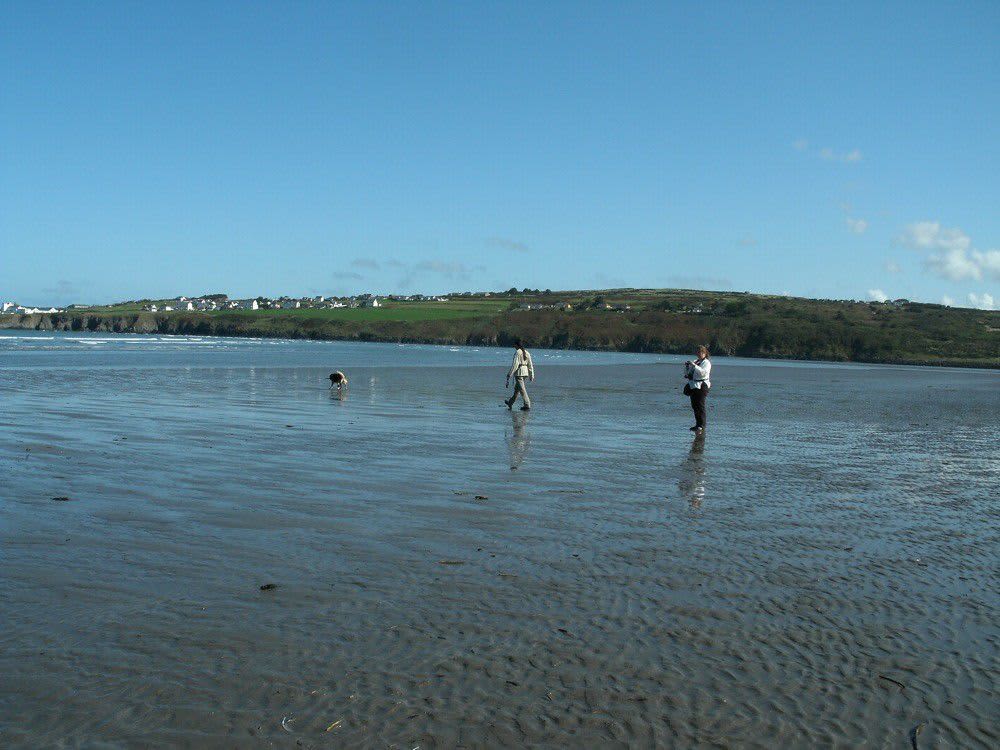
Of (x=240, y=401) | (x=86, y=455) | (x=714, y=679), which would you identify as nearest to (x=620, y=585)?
(x=714, y=679)

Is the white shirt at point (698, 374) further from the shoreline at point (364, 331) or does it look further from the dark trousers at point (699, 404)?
the shoreline at point (364, 331)

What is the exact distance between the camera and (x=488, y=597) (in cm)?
634

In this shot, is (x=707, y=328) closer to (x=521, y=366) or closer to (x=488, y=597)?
(x=521, y=366)

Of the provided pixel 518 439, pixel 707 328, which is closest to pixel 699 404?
pixel 518 439

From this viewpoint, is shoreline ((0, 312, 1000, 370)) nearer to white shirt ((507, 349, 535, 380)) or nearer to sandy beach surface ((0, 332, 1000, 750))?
white shirt ((507, 349, 535, 380))

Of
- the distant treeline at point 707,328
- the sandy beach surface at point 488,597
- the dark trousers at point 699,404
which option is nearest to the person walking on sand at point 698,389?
the dark trousers at point 699,404

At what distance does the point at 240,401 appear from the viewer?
77.6 feet

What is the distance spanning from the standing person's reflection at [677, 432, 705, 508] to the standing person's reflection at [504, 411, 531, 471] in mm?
2450

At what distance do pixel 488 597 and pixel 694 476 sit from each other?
6505mm

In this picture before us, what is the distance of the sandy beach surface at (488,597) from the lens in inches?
177

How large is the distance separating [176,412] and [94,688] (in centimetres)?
1609

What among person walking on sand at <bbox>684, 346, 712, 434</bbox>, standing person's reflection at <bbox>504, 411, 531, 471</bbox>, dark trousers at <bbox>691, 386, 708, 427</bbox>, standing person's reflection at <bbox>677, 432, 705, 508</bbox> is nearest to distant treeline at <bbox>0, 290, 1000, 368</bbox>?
person walking on sand at <bbox>684, 346, 712, 434</bbox>

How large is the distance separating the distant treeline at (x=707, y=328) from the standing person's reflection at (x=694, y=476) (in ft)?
245

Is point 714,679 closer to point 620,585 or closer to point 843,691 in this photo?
point 843,691
